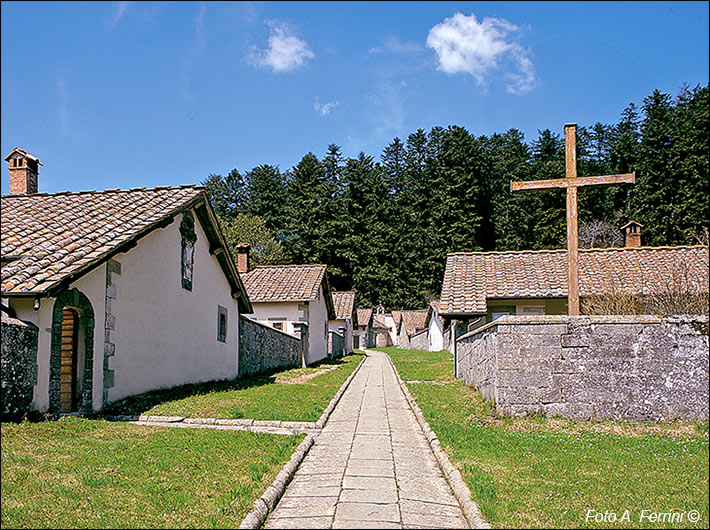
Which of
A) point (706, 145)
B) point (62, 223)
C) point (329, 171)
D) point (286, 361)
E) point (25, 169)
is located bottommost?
point (286, 361)

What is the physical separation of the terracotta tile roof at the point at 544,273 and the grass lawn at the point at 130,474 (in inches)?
414

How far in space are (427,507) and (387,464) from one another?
1578mm

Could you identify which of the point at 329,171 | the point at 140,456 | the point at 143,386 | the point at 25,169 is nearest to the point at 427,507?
A: the point at 140,456

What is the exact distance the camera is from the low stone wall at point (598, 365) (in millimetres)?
7852

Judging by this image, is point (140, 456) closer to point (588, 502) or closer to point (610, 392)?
point (588, 502)

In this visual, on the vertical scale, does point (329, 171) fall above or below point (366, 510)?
above

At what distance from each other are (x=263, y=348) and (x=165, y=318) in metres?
8.03

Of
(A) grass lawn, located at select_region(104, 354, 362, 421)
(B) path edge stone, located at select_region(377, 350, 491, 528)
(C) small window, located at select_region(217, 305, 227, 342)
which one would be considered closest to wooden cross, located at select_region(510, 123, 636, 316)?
(B) path edge stone, located at select_region(377, 350, 491, 528)

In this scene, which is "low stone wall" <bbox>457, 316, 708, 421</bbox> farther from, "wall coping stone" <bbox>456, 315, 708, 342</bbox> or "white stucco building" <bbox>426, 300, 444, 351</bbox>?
"white stucco building" <bbox>426, 300, 444, 351</bbox>

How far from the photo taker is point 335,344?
35969 mm

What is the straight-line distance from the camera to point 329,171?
7275 cm

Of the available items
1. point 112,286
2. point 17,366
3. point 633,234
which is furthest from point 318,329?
point 17,366

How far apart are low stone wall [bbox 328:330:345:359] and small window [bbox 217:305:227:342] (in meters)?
16.5

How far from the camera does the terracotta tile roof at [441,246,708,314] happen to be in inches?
682
